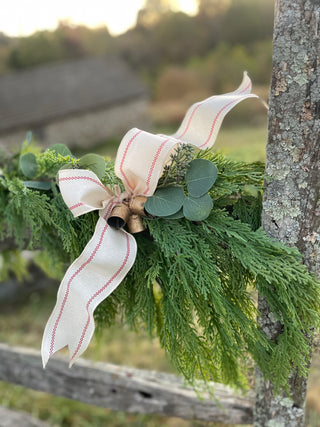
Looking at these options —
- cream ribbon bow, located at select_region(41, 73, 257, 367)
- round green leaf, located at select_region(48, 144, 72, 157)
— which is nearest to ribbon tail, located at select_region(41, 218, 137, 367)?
cream ribbon bow, located at select_region(41, 73, 257, 367)

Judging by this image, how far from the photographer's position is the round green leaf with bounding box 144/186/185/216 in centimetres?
78

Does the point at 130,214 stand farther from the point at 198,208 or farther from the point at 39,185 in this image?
the point at 39,185

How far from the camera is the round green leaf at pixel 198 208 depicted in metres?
0.75

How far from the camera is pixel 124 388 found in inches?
55.2

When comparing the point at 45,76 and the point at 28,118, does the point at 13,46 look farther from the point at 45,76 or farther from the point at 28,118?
the point at 28,118

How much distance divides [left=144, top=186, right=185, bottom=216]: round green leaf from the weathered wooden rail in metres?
0.77

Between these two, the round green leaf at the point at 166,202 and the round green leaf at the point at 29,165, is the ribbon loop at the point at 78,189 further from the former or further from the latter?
the round green leaf at the point at 29,165

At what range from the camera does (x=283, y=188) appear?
79 cm

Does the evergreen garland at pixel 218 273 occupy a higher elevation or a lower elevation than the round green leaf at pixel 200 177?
lower

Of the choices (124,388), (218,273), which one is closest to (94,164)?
(218,273)

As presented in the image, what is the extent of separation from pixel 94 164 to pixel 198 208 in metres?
0.28

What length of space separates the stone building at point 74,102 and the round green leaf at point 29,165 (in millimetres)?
11055

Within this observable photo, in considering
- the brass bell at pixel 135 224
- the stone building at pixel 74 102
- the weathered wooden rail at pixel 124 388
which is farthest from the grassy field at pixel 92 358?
the stone building at pixel 74 102

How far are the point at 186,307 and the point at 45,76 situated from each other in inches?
617
